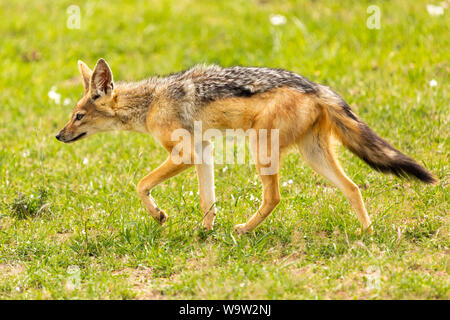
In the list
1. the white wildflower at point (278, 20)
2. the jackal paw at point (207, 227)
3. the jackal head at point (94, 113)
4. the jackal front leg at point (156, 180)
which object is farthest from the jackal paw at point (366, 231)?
the white wildflower at point (278, 20)

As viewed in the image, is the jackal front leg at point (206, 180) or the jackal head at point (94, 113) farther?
the jackal head at point (94, 113)

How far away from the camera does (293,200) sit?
683cm

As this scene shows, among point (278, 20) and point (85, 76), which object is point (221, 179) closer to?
point (85, 76)

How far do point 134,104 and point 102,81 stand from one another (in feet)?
1.33

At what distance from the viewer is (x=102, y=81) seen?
22.1 feet

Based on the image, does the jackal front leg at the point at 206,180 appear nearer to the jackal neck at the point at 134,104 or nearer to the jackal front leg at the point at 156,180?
the jackal front leg at the point at 156,180

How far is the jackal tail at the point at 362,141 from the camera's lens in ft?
18.9

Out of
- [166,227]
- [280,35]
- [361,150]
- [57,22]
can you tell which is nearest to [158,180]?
[166,227]

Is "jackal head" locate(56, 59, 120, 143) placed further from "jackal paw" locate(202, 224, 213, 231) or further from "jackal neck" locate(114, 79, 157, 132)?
"jackal paw" locate(202, 224, 213, 231)

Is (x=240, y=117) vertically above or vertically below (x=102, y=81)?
below

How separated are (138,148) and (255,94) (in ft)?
9.23

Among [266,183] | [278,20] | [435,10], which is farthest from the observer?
[278,20]

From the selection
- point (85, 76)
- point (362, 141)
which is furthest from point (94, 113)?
point (362, 141)

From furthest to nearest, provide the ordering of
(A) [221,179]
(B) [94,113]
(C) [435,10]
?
1. (C) [435,10]
2. (A) [221,179]
3. (B) [94,113]
